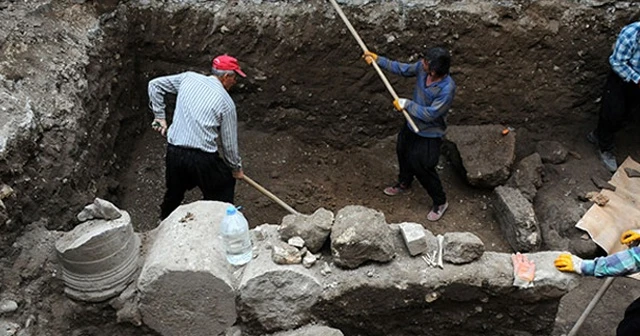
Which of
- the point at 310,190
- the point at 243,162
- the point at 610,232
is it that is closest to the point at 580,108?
the point at 610,232

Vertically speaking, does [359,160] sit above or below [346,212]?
below

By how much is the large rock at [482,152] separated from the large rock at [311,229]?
2711 mm

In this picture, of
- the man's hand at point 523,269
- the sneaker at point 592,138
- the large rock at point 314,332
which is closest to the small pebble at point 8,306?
the large rock at point 314,332

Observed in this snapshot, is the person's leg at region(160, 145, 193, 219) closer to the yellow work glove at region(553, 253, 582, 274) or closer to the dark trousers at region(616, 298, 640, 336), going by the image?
the yellow work glove at region(553, 253, 582, 274)

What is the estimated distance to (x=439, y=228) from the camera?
5.91m

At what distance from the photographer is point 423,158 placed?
18.5 ft

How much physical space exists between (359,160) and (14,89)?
11.3 feet

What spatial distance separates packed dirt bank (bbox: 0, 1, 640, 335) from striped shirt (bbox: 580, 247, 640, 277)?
1.93 metres

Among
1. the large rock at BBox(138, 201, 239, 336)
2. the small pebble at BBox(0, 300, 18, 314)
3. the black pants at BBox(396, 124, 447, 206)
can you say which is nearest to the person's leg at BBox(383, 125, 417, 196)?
the black pants at BBox(396, 124, 447, 206)

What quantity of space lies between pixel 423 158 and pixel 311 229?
7.09 feet

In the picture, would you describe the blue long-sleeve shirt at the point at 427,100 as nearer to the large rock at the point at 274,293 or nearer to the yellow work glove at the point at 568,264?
the yellow work glove at the point at 568,264

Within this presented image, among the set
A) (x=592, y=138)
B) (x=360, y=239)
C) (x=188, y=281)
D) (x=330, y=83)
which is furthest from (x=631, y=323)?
(x=330, y=83)

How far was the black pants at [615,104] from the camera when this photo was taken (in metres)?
5.89

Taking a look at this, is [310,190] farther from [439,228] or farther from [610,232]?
[610,232]
